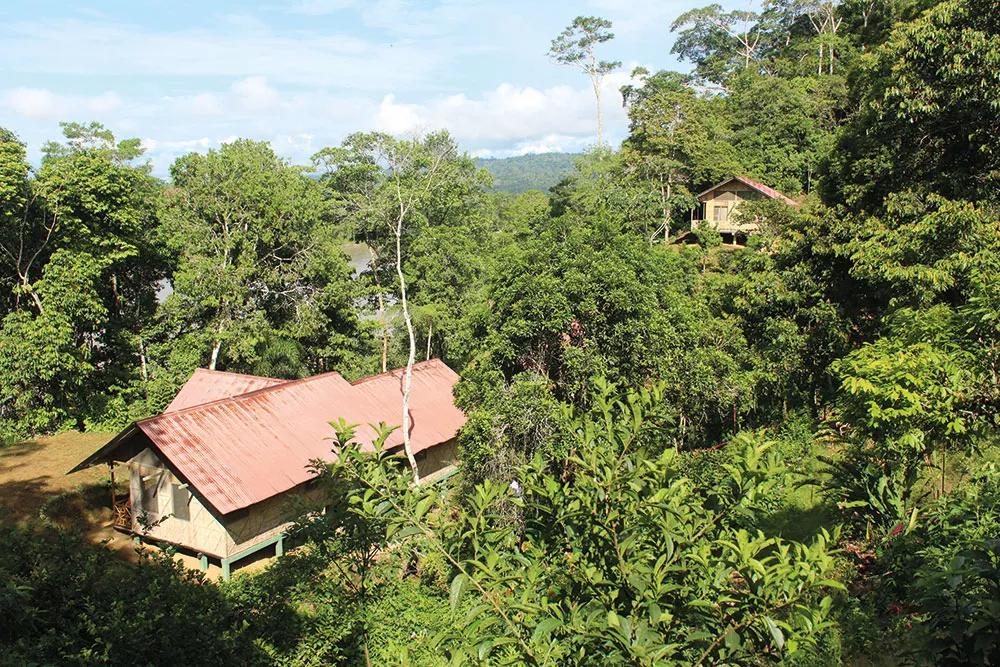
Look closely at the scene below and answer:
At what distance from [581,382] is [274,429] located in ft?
26.2

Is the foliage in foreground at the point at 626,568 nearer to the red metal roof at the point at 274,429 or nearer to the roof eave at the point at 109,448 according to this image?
the red metal roof at the point at 274,429

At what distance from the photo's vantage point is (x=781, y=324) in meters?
13.4

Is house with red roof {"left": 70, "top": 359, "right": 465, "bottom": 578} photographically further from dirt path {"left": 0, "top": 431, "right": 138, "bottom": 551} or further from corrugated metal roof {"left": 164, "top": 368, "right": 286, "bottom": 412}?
corrugated metal roof {"left": 164, "top": 368, "right": 286, "bottom": 412}

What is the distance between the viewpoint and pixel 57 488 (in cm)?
1495

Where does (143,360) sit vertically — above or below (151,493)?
above

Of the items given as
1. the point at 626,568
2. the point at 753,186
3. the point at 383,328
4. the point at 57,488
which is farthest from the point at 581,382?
the point at 753,186

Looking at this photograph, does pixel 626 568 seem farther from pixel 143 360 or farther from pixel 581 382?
pixel 143 360

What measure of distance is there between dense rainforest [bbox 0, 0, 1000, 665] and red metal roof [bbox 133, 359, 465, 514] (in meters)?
2.11

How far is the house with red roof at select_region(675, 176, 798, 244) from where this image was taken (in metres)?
30.6

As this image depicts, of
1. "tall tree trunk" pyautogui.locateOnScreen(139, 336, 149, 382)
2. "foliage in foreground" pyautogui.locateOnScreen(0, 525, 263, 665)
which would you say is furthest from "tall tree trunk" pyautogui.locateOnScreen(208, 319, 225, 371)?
"foliage in foreground" pyautogui.locateOnScreen(0, 525, 263, 665)

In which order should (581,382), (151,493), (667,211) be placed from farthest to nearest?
(667,211) → (151,493) → (581,382)

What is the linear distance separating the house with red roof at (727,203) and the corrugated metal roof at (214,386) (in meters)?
21.4

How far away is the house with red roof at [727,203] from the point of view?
30.6 metres

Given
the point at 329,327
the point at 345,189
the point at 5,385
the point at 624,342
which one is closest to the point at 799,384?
the point at 624,342
